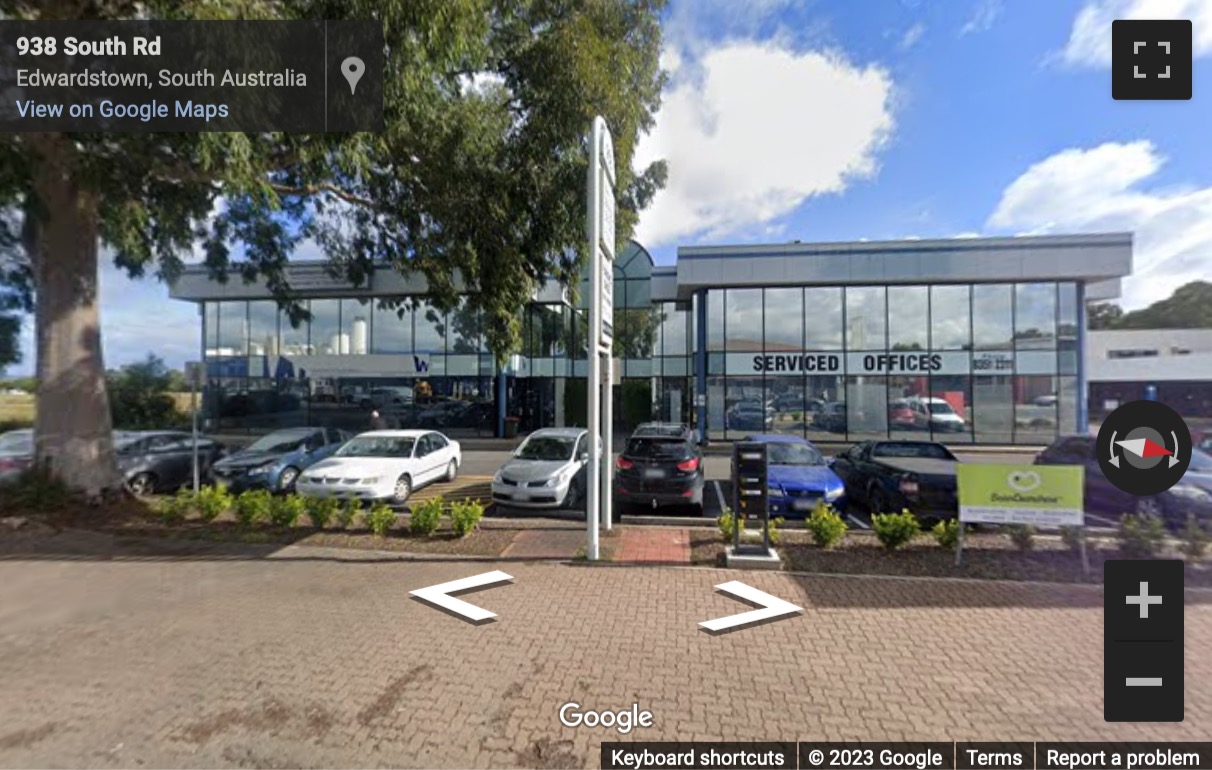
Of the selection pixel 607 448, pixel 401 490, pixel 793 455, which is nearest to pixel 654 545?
pixel 607 448

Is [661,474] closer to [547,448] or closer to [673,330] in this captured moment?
[547,448]

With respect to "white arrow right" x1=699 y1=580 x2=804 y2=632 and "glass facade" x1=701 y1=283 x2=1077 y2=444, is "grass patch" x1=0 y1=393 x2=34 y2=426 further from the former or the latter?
"white arrow right" x1=699 y1=580 x2=804 y2=632

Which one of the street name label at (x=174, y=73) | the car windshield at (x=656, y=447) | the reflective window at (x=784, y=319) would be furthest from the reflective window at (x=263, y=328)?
the reflective window at (x=784, y=319)

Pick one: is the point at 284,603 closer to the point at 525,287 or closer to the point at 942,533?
the point at 525,287

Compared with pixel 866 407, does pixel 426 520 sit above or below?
below

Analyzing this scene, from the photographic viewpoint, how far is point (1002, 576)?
5.80 meters

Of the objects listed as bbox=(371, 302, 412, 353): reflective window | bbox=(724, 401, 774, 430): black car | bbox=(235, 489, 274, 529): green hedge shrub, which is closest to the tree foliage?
bbox=(724, 401, 774, 430): black car

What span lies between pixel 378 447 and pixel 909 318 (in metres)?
19.5

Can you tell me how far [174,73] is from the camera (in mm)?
5508

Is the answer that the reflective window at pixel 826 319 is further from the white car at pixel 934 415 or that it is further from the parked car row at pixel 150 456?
the parked car row at pixel 150 456

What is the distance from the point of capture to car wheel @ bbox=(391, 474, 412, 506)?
33.1ft

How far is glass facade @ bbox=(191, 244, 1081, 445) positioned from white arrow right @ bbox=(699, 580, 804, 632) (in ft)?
43.8

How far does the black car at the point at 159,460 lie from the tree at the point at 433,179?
3.27 meters

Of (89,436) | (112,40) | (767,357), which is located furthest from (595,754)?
(767,357)
